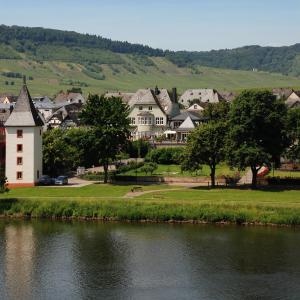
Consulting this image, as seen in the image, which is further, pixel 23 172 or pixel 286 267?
pixel 23 172

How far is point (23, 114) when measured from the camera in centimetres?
9869

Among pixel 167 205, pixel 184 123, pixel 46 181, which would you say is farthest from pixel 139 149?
pixel 167 205

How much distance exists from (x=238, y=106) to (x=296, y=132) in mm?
8464

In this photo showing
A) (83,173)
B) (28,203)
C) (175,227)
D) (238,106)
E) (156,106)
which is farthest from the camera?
(156,106)

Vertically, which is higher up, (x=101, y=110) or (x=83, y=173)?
(x=101, y=110)

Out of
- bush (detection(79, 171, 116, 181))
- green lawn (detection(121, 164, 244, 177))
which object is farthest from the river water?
green lawn (detection(121, 164, 244, 177))

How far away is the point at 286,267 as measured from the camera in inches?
2330

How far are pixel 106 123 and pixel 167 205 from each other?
22408mm

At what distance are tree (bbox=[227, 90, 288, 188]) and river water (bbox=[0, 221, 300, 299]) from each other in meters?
15.6

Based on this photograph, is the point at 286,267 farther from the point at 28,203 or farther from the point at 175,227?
the point at 28,203

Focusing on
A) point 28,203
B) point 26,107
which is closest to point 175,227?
point 28,203

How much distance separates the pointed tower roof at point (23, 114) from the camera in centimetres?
9800

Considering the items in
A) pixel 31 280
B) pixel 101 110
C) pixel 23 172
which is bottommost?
pixel 31 280

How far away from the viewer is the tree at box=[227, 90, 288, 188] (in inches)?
3524
